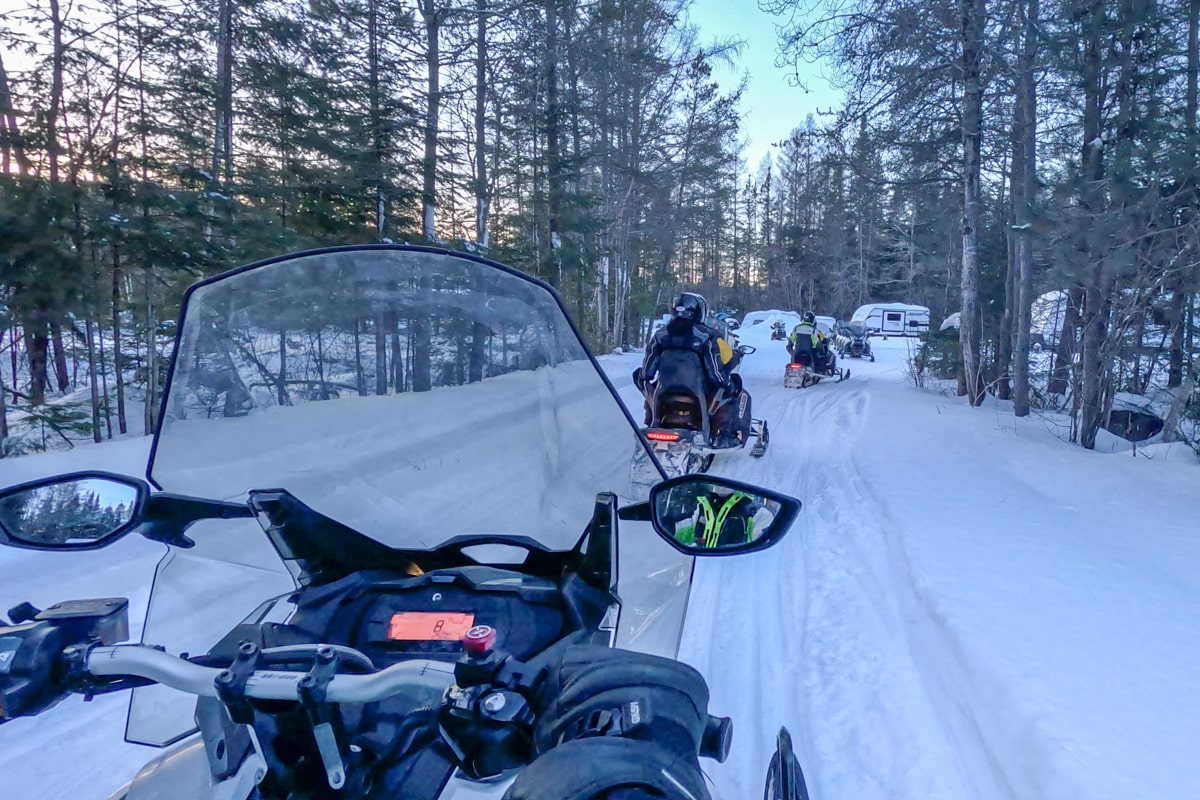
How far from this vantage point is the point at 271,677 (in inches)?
44.0

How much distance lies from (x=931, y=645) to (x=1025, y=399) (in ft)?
31.4

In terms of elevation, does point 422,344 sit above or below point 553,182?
below

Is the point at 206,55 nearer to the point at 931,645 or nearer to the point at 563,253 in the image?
the point at 563,253

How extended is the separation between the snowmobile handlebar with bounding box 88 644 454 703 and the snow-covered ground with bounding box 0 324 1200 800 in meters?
1.81

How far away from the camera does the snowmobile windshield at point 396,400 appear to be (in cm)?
190

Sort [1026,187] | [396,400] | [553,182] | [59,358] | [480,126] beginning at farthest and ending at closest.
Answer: [553,182] → [480,126] → [59,358] → [1026,187] → [396,400]

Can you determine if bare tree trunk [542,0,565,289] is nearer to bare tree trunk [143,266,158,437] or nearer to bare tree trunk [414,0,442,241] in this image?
bare tree trunk [414,0,442,241]

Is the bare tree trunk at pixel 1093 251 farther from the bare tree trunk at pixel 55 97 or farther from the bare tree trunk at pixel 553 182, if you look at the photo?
the bare tree trunk at pixel 55 97

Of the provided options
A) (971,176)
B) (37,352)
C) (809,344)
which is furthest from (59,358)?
(971,176)

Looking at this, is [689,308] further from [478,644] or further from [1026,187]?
[478,644]

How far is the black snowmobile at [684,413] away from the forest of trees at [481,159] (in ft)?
13.4

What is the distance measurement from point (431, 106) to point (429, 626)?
1312 cm

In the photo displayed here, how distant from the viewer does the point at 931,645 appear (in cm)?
369

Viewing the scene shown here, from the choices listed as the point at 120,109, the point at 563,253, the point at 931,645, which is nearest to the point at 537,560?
the point at 931,645
